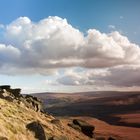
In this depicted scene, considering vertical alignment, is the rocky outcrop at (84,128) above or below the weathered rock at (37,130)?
below

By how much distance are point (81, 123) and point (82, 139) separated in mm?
12454

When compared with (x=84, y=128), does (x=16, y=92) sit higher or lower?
higher

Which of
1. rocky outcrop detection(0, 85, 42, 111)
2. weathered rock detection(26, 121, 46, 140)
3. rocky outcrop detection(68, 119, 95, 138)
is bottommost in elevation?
rocky outcrop detection(68, 119, 95, 138)

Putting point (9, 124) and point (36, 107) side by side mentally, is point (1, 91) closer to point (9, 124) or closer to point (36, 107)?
point (36, 107)

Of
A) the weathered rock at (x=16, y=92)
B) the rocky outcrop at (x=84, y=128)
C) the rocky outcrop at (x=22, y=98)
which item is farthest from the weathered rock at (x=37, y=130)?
the rocky outcrop at (x=84, y=128)

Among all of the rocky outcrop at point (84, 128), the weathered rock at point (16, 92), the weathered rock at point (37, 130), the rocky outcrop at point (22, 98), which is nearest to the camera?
the weathered rock at point (37, 130)

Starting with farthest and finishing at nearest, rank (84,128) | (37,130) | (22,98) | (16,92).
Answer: (84,128)
(16,92)
(22,98)
(37,130)

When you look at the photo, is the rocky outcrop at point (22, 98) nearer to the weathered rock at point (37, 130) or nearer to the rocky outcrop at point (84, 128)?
the rocky outcrop at point (84, 128)

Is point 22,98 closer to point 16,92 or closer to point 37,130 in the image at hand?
point 16,92

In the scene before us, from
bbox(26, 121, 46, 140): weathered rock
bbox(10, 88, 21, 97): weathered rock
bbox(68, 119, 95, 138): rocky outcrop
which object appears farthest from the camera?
bbox(68, 119, 95, 138): rocky outcrop

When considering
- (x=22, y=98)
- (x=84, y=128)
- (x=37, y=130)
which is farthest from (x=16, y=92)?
(x=37, y=130)

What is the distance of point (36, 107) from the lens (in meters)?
71.9

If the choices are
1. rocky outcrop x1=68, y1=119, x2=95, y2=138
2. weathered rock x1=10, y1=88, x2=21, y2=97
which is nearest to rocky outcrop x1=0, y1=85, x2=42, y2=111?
weathered rock x1=10, y1=88, x2=21, y2=97

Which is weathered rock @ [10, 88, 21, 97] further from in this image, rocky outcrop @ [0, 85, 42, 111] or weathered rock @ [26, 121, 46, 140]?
weathered rock @ [26, 121, 46, 140]
